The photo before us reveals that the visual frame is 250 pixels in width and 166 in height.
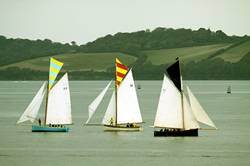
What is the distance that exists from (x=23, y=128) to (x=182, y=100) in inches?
758

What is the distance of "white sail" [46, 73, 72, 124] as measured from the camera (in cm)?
6625

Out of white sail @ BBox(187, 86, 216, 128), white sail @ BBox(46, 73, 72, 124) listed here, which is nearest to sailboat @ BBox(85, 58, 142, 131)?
white sail @ BBox(46, 73, 72, 124)

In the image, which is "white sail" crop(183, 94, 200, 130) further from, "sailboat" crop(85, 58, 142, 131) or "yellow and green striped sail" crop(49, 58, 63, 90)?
"yellow and green striped sail" crop(49, 58, 63, 90)

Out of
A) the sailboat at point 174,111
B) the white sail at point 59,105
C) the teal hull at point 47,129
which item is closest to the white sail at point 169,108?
the sailboat at point 174,111

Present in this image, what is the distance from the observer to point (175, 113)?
204 feet

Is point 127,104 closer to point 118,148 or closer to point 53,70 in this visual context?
point 53,70

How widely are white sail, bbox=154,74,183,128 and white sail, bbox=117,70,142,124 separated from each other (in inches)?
170

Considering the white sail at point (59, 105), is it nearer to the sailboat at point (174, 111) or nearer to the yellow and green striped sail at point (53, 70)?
the yellow and green striped sail at point (53, 70)

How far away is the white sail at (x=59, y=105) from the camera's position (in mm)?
66250

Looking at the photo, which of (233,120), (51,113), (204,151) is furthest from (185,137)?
(233,120)

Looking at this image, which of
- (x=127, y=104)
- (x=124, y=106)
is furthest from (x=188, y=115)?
(x=124, y=106)

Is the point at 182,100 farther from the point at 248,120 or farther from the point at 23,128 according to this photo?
the point at 248,120

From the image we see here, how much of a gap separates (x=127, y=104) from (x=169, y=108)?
5.02 m

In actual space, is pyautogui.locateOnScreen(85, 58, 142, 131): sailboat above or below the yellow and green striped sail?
below
